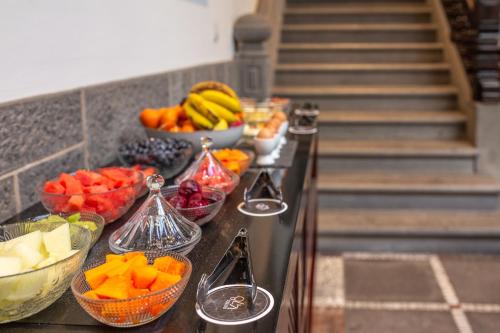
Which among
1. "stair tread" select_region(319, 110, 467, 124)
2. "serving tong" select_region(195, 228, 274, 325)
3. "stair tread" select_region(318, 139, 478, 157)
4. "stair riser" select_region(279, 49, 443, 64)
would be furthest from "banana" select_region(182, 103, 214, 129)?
"stair riser" select_region(279, 49, 443, 64)

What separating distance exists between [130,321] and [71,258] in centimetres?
13

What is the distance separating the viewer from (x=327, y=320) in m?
2.47

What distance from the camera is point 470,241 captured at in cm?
318

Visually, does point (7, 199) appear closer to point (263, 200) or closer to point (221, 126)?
point (263, 200)

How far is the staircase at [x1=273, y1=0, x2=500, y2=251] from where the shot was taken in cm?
325

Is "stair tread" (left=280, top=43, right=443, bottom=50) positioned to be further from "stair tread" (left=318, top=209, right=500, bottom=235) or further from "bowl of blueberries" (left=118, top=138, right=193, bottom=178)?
"bowl of blueberries" (left=118, top=138, right=193, bottom=178)

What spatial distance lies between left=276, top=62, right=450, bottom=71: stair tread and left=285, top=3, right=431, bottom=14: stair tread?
30.6 inches

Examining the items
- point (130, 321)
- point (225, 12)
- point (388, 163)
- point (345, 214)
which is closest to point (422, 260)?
point (345, 214)

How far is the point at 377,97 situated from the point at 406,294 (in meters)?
1.91

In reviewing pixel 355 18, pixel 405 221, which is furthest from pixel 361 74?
pixel 405 221

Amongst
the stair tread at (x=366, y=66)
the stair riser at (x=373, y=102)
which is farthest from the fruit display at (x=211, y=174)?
the stair tread at (x=366, y=66)

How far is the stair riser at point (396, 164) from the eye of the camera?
363 cm

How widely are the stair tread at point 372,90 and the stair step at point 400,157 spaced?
488mm

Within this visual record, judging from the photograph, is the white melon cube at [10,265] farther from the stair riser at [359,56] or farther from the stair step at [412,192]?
the stair riser at [359,56]
